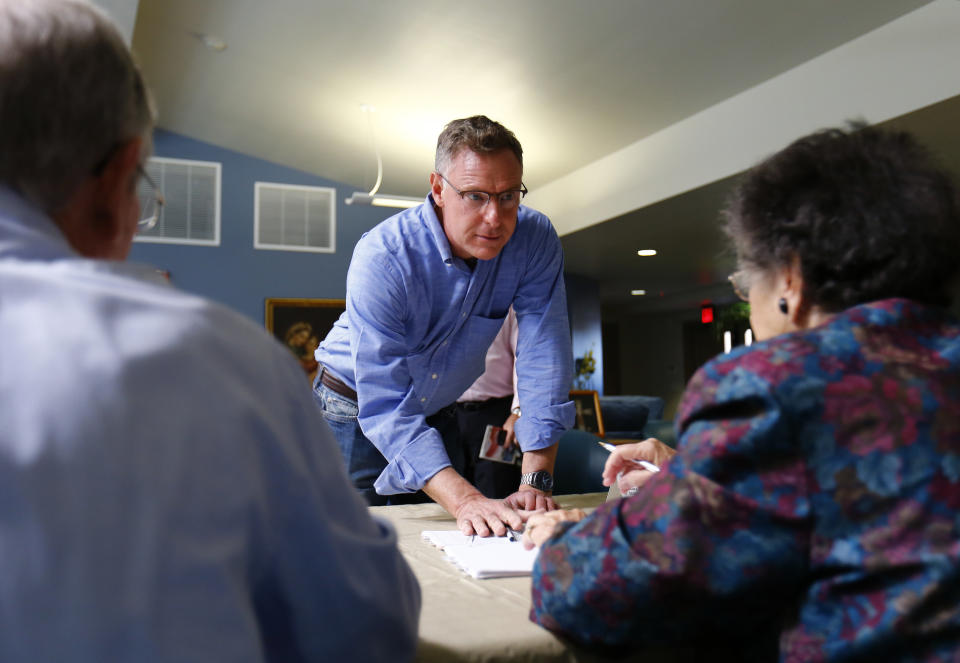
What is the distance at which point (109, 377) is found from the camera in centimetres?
47

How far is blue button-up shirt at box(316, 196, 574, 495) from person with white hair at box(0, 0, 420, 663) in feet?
3.34

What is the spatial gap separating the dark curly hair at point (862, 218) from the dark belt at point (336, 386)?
4.48 feet

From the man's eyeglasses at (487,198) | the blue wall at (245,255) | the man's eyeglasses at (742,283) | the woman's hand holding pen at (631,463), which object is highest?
the blue wall at (245,255)

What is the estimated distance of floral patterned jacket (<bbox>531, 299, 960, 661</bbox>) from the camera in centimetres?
69

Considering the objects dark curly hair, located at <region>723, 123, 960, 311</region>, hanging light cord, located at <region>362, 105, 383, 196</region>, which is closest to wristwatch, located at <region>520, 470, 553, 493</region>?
dark curly hair, located at <region>723, 123, 960, 311</region>

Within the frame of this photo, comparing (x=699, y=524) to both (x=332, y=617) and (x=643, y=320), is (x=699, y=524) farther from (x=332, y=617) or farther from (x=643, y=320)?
(x=643, y=320)

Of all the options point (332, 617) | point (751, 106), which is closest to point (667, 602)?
point (332, 617)

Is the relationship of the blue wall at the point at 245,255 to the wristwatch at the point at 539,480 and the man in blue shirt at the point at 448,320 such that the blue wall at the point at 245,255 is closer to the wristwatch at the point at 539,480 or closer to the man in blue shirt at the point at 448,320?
the man in blue shirt at the point at 448,320

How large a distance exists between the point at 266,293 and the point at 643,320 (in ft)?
32.2

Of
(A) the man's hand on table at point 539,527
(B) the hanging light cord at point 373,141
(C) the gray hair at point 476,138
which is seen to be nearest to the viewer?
(A) the man's hand on table at point 539,527

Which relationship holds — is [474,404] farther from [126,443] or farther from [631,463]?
[126,443]

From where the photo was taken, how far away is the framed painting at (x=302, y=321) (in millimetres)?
8109

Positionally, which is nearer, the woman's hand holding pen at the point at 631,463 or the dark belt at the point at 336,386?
the woman's hand holding pen at the point at 631,463

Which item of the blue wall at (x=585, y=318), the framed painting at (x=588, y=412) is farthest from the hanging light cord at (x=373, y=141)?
the blue wall at (x=585, y=318)
